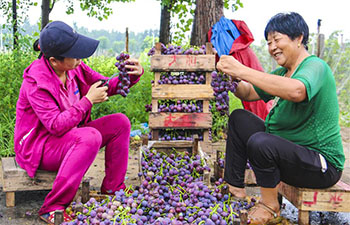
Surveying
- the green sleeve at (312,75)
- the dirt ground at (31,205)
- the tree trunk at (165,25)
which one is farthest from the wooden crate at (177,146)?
the tree trunk at (165,25)

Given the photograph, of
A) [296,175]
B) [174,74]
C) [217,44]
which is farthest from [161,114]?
[296,175]

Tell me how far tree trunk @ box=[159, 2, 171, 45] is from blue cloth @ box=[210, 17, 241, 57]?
235cm

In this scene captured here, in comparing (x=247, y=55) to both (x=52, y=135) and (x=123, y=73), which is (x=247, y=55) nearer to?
(x=123, y=73)

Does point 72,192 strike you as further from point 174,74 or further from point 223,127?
point 223,127

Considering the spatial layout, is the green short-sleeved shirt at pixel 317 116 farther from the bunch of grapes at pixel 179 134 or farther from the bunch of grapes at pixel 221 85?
the bunch of grapes at pixel 179 134

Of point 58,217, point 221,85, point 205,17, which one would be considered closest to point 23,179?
point 58,217

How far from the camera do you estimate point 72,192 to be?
91.6 inches

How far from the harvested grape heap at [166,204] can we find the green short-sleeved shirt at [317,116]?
1.96 ft

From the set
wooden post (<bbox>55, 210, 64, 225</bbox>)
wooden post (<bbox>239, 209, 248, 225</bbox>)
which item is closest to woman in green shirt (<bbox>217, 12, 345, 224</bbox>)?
wooden post (<bbox>239, 209, 248, 225</bbox>)

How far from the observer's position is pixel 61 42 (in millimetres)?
2250

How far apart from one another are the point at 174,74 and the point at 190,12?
3108 mm

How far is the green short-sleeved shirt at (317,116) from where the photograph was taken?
207cm

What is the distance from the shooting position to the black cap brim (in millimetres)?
2289

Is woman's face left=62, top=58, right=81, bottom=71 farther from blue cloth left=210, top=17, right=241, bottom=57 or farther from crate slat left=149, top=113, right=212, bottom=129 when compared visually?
blue cloth left=210, top=17, right=241, bottom=57
